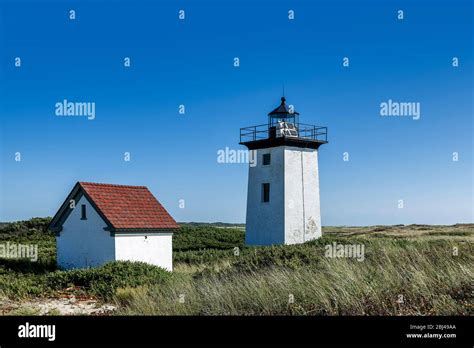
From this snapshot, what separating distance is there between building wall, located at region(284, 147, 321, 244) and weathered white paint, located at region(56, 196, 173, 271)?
7.44 metres

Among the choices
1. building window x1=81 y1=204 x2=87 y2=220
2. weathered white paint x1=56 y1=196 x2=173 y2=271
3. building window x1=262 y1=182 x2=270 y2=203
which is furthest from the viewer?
building window x1=262 y1=182 x2=270 y2=203

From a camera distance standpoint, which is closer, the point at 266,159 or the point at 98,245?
the point at 98,245

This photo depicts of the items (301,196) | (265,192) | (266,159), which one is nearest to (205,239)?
(265,192)

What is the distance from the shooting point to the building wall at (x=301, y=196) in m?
27.0

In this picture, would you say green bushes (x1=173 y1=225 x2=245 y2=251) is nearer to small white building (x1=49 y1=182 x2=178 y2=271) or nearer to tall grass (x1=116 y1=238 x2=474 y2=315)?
small white building (x1=49 y1=182 x2=178 y2=271)

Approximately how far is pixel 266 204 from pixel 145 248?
28.6 ft

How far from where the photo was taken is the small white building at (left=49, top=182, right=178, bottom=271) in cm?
2025

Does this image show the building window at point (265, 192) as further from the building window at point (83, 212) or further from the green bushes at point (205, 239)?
the building window at point (83, 212)

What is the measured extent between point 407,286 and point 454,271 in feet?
3.63

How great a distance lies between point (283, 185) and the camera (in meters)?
27.1

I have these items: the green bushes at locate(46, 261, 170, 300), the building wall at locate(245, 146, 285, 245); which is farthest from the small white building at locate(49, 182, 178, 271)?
the building wall at locate(245, 146, 285, 245)

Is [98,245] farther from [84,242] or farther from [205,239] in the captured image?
[205,239]
